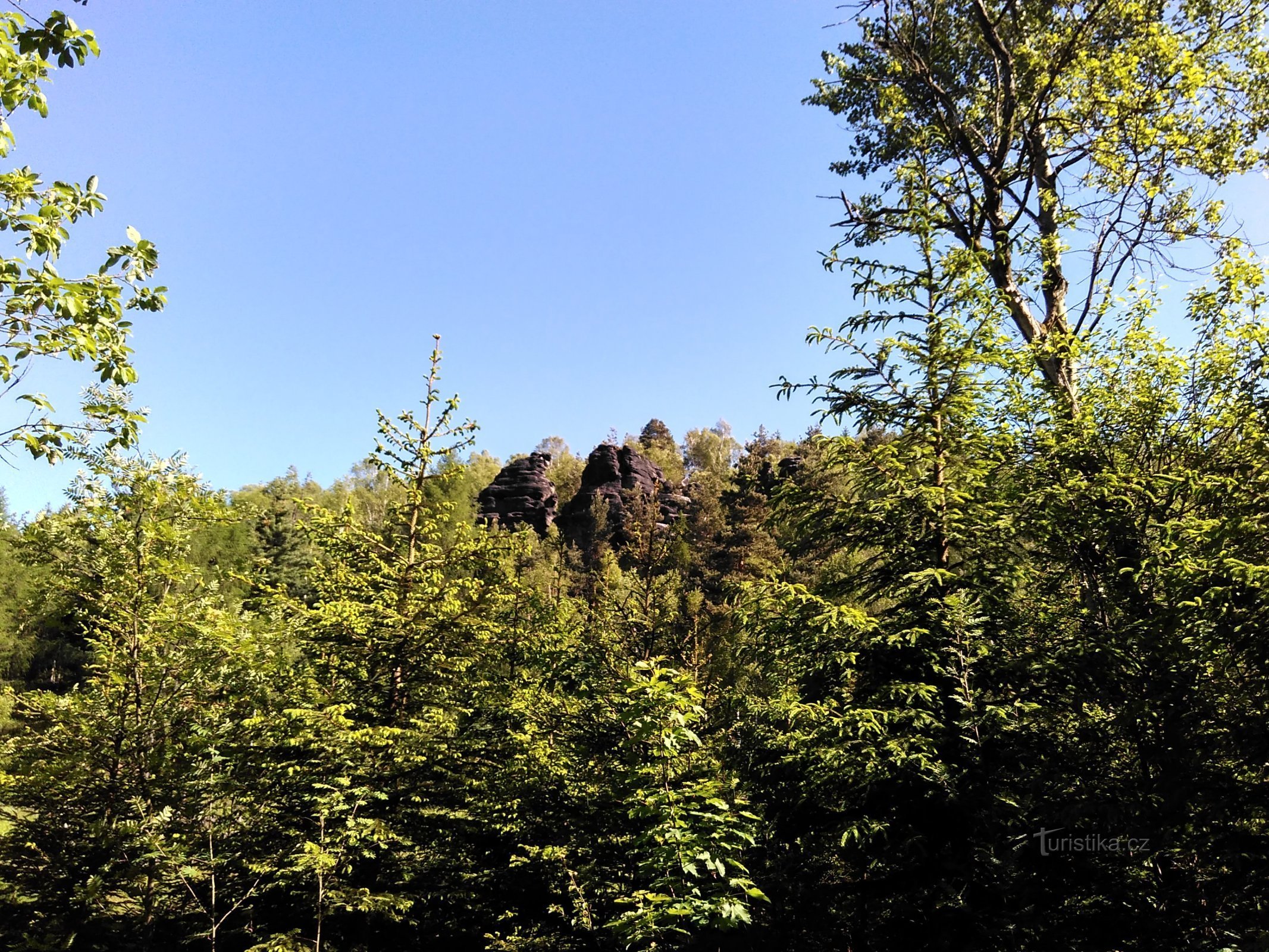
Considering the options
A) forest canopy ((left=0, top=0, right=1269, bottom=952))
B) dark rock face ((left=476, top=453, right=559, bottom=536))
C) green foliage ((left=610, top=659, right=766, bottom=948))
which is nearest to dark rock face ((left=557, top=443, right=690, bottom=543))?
dark rock face ((left=476, top=453, right=559, bottom=536))

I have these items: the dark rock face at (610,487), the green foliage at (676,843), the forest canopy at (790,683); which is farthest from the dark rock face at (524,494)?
the green foliage at (676,843)

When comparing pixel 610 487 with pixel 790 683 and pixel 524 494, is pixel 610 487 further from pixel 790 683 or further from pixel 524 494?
pixel 790 683

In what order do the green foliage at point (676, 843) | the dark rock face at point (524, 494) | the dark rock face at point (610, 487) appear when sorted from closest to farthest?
1. the green foliage at point (676, 843)
2. the dark rock face at point (610, 487)
3. the dark rock face at point (524, 494)

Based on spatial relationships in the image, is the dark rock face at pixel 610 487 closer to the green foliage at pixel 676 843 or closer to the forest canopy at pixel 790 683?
the forest canopy at pixel 790 683

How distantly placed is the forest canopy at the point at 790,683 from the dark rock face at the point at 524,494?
5665 centimetres

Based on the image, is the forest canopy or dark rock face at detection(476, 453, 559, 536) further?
dark rock face at detection(476, 453, 559, 536)

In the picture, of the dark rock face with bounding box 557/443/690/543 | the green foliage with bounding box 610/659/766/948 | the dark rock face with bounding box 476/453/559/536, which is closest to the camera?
the green foliage with bounding box 610/659/766/948

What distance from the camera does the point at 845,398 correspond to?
22.3 ft

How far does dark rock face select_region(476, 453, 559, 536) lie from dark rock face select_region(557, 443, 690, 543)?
2233mm

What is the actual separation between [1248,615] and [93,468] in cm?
938

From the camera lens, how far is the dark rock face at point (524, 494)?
66.5 m

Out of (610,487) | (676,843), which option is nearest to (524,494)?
(610,487)

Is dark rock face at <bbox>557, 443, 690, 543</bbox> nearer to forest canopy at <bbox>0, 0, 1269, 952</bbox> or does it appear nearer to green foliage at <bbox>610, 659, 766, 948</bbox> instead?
forest canopy at <bbox>0, 0, 1269, 952</bbox>

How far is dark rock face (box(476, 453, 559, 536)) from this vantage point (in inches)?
2618
